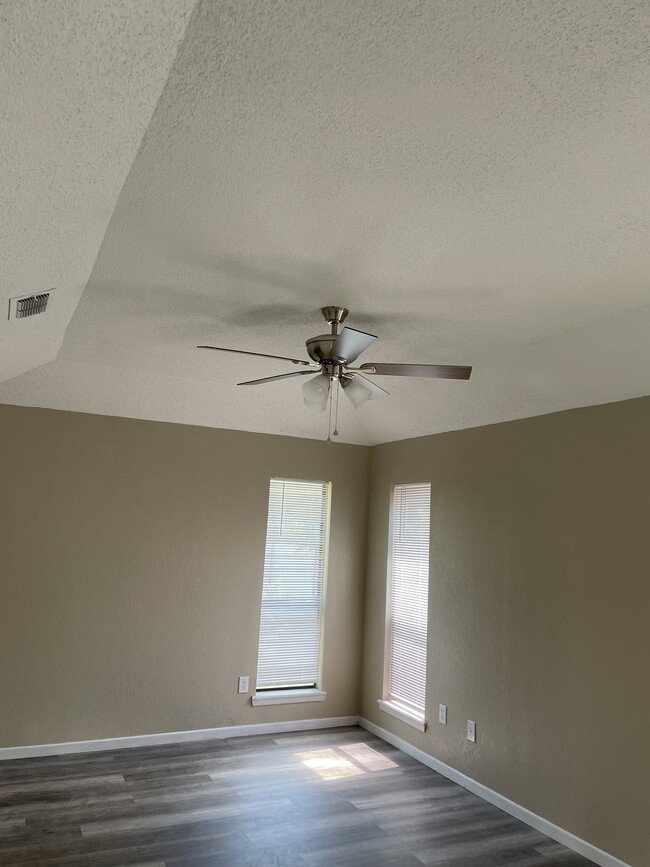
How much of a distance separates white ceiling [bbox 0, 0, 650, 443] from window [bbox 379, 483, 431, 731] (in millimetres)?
1705

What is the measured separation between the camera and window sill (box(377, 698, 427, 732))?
4641 mm

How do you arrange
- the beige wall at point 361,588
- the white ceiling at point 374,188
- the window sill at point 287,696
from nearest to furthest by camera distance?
1. the white ceiling at point 374,188
2. the beige wall at point 361,588
3. the window sill at point 287,696

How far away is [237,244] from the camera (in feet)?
7.95

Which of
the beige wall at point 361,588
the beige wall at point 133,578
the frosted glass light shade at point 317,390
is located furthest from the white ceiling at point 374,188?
the beige wall at point 133,578

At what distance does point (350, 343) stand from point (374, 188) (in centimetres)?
93

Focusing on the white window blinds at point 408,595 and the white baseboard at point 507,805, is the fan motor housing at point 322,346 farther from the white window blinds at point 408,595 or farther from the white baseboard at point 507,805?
the white baseboard at point 507,805

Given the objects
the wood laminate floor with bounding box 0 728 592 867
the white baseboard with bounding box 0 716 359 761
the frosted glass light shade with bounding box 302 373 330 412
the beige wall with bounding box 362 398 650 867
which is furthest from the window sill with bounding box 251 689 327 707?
the frosted glass light shade with bounding box 302 373 330 412

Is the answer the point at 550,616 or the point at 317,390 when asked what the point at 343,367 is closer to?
the point at 317,390

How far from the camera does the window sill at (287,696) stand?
5062 mm

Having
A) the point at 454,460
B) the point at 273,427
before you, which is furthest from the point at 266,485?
the point at 454,460

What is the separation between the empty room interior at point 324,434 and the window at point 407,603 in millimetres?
30

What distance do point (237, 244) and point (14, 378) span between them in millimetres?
2550

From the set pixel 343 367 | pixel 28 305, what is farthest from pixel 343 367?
pixel 28 305

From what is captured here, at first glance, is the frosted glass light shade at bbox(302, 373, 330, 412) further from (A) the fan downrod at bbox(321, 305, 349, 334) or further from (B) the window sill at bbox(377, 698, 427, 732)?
(B) the window sill at bbox(377, 698, 427, 732)
